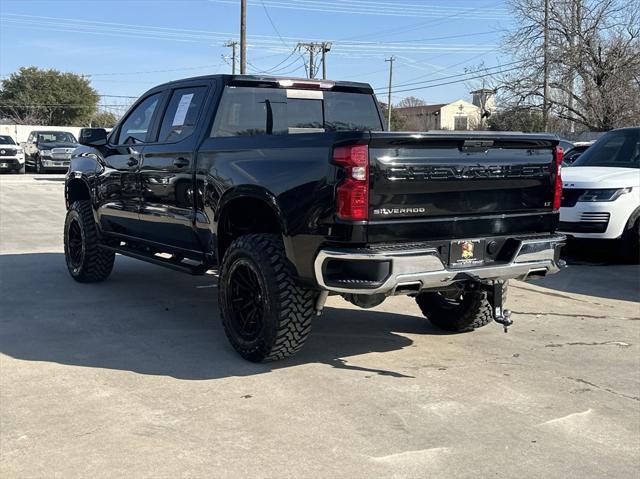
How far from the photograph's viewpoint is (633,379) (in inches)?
193

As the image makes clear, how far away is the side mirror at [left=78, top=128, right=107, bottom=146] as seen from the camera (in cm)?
734

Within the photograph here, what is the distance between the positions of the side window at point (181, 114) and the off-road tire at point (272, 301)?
137 cm

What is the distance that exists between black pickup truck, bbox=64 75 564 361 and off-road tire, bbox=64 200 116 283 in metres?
1.08

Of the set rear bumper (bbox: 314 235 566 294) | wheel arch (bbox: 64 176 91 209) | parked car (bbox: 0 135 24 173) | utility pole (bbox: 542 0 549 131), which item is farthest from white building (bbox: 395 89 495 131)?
rear bumper (bbox: 314 235 566 294)

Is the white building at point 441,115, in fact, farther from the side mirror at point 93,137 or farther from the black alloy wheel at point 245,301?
the black alloy wheel at point 245,301

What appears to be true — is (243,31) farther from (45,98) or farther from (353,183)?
(45,98)

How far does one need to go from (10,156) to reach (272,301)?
28469 mm

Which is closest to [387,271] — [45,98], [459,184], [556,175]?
[459,184]

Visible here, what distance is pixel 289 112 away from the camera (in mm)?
6090

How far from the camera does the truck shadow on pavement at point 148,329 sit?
201 inches

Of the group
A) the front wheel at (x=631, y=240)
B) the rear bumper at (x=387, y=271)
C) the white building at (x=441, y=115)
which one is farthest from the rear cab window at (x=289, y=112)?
the white building at (x=441, y=115)

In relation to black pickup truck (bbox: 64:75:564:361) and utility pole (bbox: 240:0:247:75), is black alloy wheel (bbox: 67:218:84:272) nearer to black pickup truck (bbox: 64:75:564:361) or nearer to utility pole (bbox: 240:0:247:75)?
black pickup truck (bbox: 64:75:564:361)

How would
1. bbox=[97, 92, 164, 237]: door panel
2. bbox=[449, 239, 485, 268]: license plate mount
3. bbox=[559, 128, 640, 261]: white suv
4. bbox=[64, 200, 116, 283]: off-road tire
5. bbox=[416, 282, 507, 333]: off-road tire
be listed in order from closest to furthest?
bbox=[449, 239, 485, 268]: license plate mount, bbox=[416, 282, 507, 333]: off-road tire, bbox=[97, 92, 164, 237]: door panel, bbox=[64, 200, 116, 283]: off-road tire, bbox=[559, 128, 640, 261]: white suv

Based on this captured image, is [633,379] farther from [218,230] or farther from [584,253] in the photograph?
[584,253]
